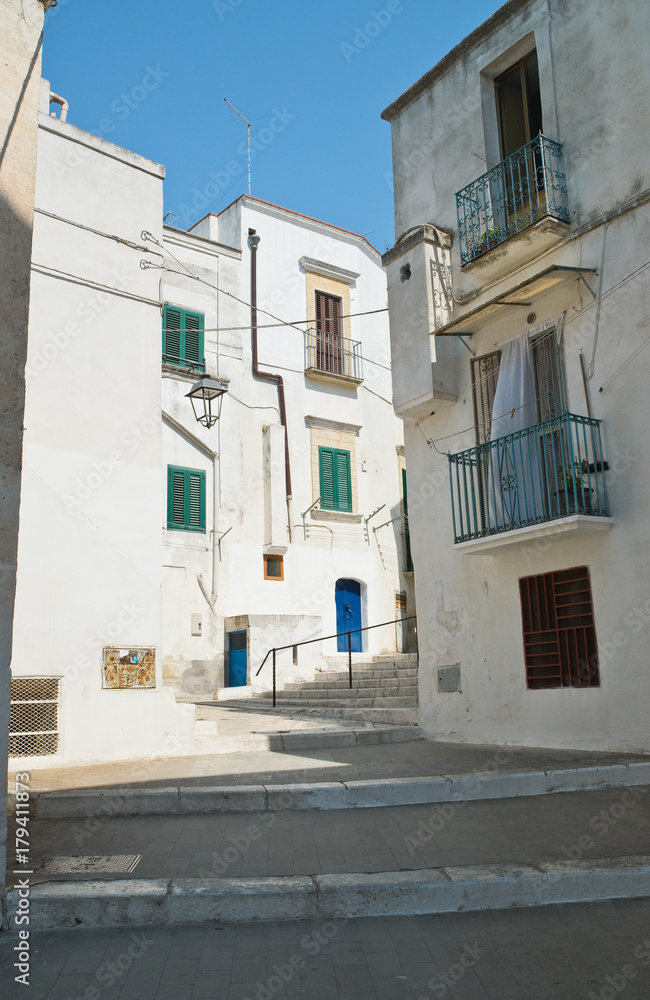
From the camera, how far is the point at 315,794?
23.9 ft

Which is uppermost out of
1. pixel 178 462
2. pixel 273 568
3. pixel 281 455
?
pixel 281 455

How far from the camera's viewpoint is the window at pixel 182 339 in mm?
18938

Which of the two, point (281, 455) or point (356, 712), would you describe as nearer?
point (356, 712)

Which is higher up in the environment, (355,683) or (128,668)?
(128,668)

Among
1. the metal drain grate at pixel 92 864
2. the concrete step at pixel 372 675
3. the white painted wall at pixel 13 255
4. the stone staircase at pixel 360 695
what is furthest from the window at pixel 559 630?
the white painted wall at pixel 13 255

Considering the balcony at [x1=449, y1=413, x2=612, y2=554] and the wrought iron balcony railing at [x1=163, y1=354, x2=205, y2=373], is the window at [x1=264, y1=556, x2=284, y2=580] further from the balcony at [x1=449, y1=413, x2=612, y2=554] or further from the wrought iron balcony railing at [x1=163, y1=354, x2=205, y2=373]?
the balcony at [x1=449, y1=413, x2=612, y2=554]

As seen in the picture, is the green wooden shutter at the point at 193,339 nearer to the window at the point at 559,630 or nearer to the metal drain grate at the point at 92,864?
the window at the point at 559,630

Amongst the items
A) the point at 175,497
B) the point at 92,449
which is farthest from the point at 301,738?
the point at 175,497

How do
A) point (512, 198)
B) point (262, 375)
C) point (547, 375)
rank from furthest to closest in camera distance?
1. point (262, 375)
2. point (512, 198)
3. point (547, 375)

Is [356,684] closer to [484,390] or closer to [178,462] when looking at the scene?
[484,390]

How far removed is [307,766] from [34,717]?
9.89 ft

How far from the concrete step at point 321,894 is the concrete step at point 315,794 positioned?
2220 mm

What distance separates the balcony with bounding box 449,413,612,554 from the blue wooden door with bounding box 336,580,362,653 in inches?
351
